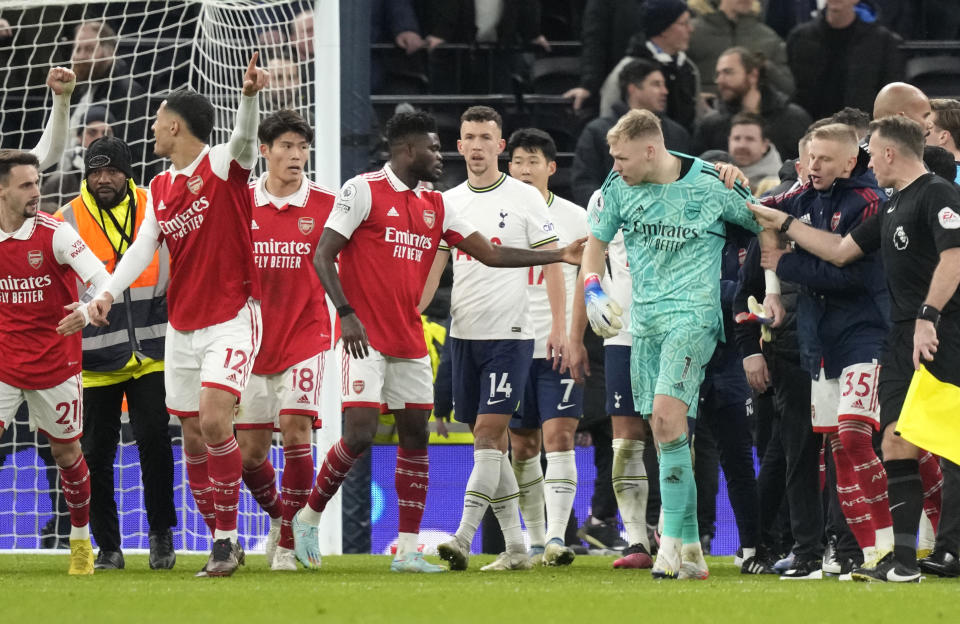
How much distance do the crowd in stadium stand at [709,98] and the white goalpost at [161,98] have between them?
35 mm

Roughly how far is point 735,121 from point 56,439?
20.4 feet

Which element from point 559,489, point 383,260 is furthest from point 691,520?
point 383,260

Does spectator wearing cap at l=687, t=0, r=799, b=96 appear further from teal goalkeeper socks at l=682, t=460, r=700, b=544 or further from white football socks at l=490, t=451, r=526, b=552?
teal goalkeeper socks at l=682, t=460, r=700, b=544

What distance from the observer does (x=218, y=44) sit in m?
10.8

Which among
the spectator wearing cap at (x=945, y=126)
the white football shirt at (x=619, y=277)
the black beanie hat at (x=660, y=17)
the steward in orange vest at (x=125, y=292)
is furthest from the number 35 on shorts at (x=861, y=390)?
the black beanie hat at (x=660, y=17)

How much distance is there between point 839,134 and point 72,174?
19.9 ft

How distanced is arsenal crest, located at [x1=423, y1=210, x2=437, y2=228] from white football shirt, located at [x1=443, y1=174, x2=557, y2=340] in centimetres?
42

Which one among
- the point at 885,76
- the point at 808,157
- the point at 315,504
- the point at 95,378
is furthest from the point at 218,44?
the point at 885,76

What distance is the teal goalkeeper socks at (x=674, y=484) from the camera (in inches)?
288

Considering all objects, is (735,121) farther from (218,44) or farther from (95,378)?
(95,378)

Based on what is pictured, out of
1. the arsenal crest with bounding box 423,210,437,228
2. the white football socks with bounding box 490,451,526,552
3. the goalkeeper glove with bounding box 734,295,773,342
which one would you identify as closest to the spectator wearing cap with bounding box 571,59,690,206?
the white football socks with bounding box 490,451,526,552

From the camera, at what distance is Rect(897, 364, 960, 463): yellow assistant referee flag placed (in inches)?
274

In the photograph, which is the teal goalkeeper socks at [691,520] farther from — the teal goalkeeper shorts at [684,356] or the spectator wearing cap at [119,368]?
the spectator wearing cap at [119,368]

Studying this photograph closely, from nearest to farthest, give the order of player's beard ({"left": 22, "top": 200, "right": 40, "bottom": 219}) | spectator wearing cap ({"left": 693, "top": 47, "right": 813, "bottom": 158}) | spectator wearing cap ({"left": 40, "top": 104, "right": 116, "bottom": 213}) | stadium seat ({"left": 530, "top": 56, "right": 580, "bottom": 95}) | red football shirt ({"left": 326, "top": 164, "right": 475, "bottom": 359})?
red football shirt ({"left": 326, "top": 164, "right": 475, "bottom": 359})
player's beard ({"left": 22, "top": 200, "right": 40, "bottom": 219})
spectator wearing cap ({"left": 40, "top": 104, "right": 116, "bottom": 213})
spectator wearing cap ({"left": 693, "top": 47, "right": 813, "bottom": 158})
stadium seat ({"left": 530, "top": 56, "right": 580, "bottom": 95})
